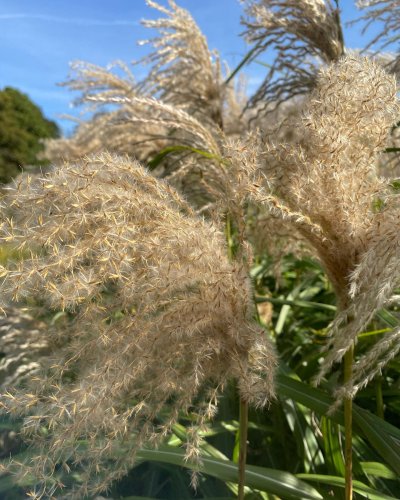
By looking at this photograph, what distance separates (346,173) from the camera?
47.2 inches

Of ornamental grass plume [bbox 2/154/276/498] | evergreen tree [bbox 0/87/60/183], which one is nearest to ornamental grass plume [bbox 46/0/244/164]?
ornamental grass plume [bbox 2/154/276/498]

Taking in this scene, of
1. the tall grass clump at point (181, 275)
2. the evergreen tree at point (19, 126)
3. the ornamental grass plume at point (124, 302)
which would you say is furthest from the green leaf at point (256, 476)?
the evergreen tree at point (19, 126)

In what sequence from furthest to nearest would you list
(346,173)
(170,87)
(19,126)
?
(19,126), (170,87), (346,173)

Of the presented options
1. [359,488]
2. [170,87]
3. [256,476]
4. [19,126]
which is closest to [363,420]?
[359,488]

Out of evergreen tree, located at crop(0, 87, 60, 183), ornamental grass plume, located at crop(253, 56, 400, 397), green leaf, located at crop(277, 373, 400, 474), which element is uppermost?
ornamental grass plume, located at crop(253, 56, 400, 397)

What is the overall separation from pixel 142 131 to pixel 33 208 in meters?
2.86

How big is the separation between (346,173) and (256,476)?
0.88 m

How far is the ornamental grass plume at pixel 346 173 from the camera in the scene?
117cm

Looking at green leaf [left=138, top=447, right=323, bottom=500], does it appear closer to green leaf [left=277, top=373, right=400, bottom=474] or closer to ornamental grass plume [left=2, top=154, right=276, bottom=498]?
green leaf [left=277, top=373, right=400, bottom=474]

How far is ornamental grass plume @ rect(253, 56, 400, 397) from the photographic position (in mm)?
1166

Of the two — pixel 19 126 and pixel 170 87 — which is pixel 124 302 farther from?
pixel 19 126

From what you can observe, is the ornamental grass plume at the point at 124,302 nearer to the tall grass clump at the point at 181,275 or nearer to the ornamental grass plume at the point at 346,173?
the tall grass clump at the point at 181,275

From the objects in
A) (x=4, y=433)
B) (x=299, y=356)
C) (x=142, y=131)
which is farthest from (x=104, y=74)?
(x=4, y=433)

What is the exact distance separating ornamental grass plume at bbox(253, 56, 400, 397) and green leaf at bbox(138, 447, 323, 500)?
17.0 inches
